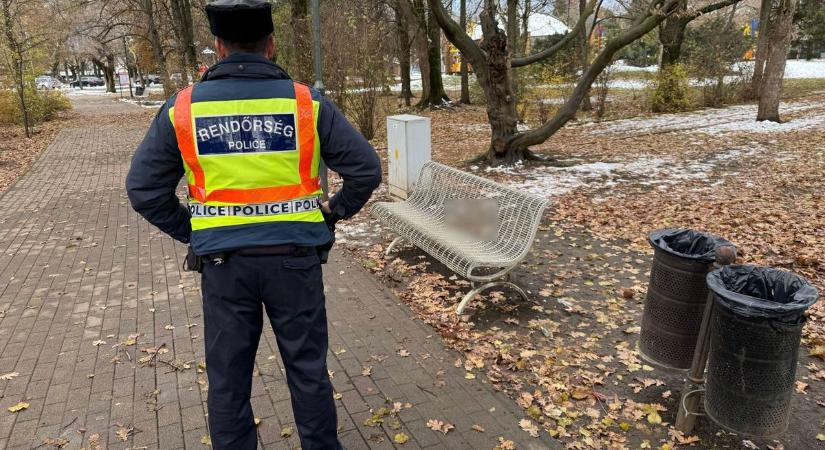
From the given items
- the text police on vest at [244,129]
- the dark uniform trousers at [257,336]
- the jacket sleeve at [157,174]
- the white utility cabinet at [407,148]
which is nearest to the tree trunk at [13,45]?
the white utility cabinet at [407,148]

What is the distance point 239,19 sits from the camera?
7.35 feet

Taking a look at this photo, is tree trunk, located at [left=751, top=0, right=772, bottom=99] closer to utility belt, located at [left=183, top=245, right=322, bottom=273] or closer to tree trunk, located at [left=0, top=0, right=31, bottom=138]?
utility belt, located at [left=183, top=245, right=322, bottom=273]

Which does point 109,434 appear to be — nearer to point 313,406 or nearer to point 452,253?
point 313,406

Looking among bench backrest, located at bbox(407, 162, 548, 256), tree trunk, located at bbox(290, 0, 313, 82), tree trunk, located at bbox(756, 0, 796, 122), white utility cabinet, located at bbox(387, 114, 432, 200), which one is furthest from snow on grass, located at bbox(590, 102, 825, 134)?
bench backrest, located at bbox(407, 162, 548, 256)

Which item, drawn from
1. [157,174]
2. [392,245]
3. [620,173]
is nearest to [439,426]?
[157,174]

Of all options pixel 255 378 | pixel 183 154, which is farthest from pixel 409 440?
pixel 183 154

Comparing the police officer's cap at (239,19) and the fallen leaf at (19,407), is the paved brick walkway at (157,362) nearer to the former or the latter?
the fallen leaf at (19,407)

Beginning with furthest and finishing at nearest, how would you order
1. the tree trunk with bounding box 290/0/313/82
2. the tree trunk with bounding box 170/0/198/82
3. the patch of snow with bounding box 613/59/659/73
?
the tree trunk with bounding box 170/0/198/82 → the patch of snow with bounding box 613/59/659/73 → the tree trunk with bounding box 290/0/313/82

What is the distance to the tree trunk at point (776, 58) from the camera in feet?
45.6

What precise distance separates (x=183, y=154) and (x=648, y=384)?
2997 mm

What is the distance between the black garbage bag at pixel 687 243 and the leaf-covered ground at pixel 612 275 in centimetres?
80

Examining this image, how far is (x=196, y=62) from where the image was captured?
1003 inches

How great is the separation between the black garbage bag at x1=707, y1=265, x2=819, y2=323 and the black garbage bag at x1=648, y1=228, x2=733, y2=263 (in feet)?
0.85

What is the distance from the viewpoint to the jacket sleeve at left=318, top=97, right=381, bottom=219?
242 centimetres
